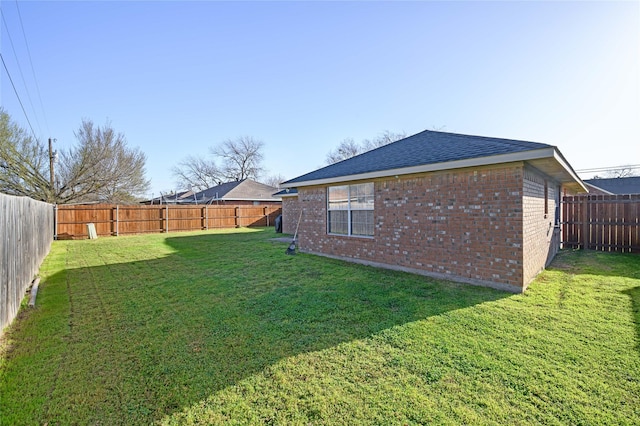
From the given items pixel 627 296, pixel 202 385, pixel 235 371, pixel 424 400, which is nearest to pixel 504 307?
pixel 627 296

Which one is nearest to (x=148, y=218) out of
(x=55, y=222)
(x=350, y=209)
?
(x=55, y=222)

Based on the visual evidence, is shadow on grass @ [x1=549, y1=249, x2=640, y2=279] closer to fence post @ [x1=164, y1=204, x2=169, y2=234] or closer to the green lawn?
the green lawn

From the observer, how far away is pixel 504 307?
4625 mm

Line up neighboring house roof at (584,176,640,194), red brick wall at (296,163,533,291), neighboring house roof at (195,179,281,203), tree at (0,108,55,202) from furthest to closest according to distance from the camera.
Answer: neighboring house roof at (195,179,281,203), neighboring house roof at (584,176,640,194), tree at (0,108,55,202), red brick wall at (296,163,533,291)

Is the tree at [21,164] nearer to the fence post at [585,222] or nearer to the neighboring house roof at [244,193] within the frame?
the neighboring house roof at [244,193]

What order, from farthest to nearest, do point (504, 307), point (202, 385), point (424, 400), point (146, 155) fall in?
1. point (146, 155)
2. point (504, 307)
3. point (202, 385)
4. point (424, 400)

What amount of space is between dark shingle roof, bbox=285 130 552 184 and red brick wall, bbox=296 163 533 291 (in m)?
0.35

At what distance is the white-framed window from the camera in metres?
8.10

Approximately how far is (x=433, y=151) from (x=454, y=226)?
2.07m

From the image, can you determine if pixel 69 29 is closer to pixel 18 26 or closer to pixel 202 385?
pixel 18 26

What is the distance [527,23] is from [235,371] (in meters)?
10.3

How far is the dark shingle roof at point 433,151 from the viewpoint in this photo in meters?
5.66

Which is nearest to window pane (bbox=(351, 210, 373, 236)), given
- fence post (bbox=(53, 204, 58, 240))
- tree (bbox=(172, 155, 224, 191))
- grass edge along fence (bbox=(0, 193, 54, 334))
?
grass edge along fence (bbox=(0, 193, 54, 334))

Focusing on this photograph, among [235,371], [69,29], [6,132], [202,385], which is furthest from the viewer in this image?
[6,132]
